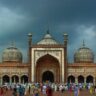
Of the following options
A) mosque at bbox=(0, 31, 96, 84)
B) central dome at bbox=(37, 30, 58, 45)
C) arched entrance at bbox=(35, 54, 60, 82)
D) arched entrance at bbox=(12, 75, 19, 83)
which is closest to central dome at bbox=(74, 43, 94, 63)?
mosque at bbox=(0, 31, 96, 84)

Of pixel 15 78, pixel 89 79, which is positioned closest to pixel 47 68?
pixel 15 78

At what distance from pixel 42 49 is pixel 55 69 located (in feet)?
11.3

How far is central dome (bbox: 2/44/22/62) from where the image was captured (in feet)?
202

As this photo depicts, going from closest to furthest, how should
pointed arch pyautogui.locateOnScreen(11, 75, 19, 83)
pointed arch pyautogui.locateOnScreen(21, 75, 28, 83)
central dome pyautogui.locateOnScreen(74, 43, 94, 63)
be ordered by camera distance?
pointed arch pyautogui.locateOnScreen(11, 75, 19, 83)
pointed arch pyautogui.locateOnScreen(21, 75, 28, 83)
central dome pyautogui.locateOnScreen(74, 43, 94, 63)

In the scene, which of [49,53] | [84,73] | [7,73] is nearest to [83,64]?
[84,73]

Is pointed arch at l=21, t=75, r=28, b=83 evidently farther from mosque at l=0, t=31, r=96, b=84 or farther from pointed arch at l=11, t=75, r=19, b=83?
pointed arch at l=11, t=75, r=19, b=83

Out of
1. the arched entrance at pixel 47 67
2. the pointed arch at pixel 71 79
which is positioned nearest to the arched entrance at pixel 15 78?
the arched entrance at pixel 47 67

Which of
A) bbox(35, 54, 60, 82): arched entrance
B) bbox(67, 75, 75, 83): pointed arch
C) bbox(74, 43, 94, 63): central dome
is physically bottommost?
bbox(67, 75, 75, 83): pointed arch

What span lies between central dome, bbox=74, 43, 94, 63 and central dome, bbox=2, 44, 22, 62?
841 cm

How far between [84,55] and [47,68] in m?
7.99

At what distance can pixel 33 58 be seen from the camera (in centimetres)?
5459

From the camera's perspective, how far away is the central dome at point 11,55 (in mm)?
61469

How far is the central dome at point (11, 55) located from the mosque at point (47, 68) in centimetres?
309

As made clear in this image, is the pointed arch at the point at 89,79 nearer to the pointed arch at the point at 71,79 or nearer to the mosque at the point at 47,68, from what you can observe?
the mosque at the point at 47,68
